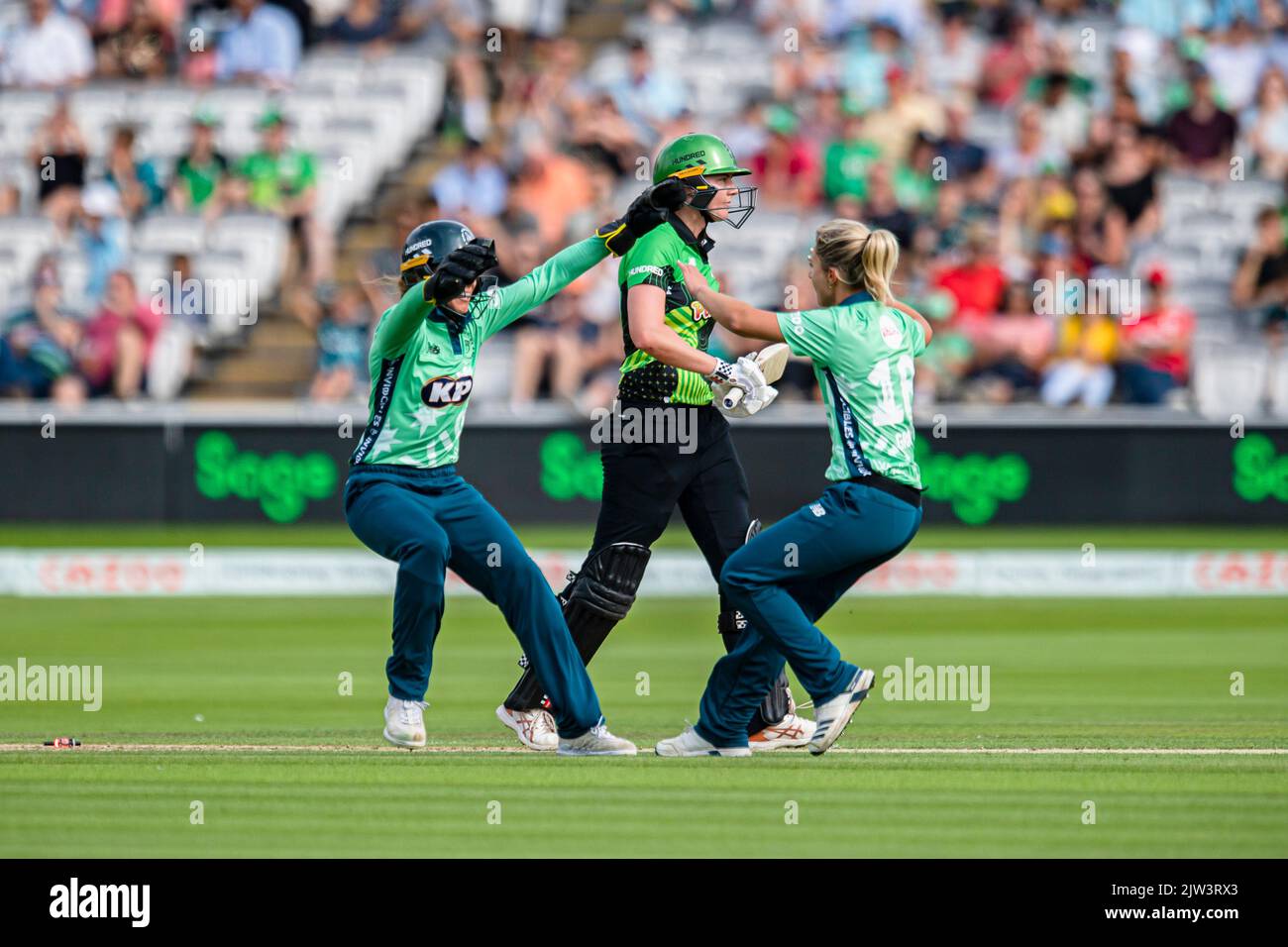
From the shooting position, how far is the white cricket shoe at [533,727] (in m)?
8.57

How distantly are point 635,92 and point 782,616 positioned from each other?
508 inches

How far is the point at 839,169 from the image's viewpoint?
63.0 feet

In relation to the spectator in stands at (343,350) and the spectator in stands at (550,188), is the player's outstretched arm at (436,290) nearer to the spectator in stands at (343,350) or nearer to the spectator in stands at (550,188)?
the spectator in stands at (343,350)

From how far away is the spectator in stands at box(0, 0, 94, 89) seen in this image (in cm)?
2255

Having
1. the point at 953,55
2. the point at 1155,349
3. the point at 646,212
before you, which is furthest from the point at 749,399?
the point at 953,55

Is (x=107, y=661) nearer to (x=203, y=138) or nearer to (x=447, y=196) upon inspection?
(x=447, y=196)

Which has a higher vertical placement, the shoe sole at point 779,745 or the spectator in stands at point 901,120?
the spectator in stands at point 901,120

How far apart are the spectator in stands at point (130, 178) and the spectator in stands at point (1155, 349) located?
9.71 m

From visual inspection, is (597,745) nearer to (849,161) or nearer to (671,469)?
(671,469)

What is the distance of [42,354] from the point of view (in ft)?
61.2

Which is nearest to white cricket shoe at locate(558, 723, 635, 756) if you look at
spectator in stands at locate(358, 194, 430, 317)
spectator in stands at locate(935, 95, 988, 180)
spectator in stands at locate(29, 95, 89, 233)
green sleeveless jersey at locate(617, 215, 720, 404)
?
green sleeveless jersey at locate(617, 215, 720, 404)

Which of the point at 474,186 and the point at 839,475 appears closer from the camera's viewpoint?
the point at 839,475

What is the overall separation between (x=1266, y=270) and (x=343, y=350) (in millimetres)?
8207

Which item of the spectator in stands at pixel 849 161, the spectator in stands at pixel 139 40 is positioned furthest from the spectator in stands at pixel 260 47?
the spectator in stands at pixel 849 161
